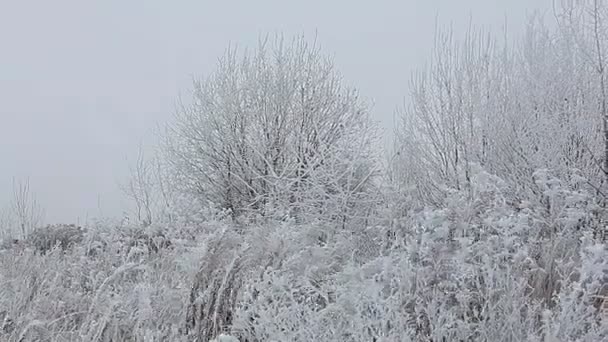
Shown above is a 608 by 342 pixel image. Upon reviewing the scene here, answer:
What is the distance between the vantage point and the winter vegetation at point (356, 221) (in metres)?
4.04

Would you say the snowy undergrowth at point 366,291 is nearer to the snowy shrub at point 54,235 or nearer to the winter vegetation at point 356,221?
the winter vegetation at point 356,221

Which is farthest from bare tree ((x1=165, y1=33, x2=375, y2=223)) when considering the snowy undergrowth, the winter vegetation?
the snowy undergrowth

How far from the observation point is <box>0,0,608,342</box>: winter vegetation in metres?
4.04

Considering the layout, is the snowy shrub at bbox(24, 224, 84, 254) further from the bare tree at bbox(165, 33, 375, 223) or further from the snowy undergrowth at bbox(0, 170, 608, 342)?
the snowy undergrowth at bbox(0, 170, 608, 342)

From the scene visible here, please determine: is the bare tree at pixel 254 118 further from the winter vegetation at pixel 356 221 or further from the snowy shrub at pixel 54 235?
the snowy shrub at pixel 54 235

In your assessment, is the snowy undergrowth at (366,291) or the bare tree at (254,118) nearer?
the snowy undergrowth at (366,291)

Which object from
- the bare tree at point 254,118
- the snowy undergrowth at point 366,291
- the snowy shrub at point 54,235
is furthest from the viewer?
the bare tree at point 254,118

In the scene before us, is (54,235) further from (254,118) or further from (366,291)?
(366,291)

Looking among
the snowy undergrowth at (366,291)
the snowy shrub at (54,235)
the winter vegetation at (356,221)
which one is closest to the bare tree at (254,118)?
the winter vegetation at (356,221)

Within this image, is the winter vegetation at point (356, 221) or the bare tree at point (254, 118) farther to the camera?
the bare tree at point (254, 118)

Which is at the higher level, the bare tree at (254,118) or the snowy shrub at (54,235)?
the bare tree at (254,118)

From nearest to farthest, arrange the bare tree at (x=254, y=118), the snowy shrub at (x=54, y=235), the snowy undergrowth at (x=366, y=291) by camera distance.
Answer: the snowy undergrowth at (x=366, y=291)
the snowy shrub at (x=54, y=235)
the bare tree at (x=254, y=118)

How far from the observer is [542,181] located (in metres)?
5.49

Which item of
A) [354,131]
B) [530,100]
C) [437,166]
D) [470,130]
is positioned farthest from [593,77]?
[354,131]
